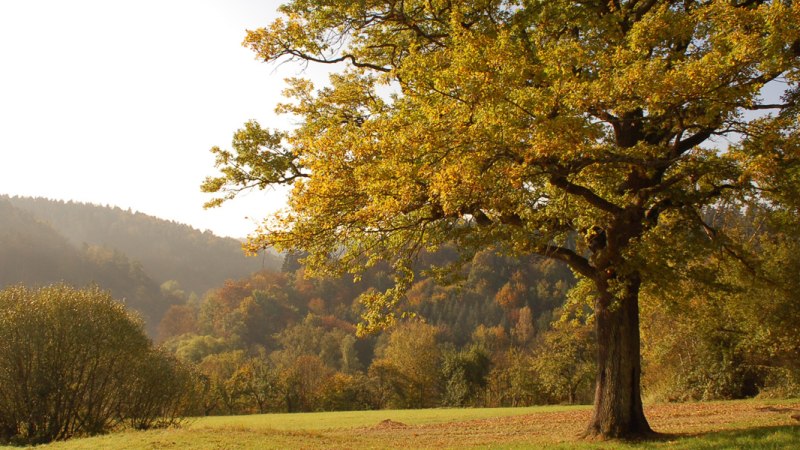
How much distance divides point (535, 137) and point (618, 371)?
24.5 feet

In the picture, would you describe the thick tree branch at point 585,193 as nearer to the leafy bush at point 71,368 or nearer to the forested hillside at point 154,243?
the leafy bush at point 71,368

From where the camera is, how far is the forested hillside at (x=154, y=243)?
175 meters

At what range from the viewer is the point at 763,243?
92.7 feet

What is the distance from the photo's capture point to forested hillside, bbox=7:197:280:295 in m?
175

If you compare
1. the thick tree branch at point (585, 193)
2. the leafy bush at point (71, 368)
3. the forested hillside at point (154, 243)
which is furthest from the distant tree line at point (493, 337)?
the forested hillside at point (154, 243)

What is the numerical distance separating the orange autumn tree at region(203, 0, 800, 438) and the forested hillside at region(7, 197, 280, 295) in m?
161

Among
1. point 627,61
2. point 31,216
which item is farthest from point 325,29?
point 31,216

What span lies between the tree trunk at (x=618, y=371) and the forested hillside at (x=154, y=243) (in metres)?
162

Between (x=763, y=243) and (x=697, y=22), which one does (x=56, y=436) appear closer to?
(x=697, y=22)

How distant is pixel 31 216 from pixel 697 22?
163 meters

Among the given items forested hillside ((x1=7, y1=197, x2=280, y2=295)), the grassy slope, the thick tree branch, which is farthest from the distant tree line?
forested hillside ((x1=7, y1=197, x2=280, y2=295))

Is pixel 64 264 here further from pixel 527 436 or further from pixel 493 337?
pixel 527 436

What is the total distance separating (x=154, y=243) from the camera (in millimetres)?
184000

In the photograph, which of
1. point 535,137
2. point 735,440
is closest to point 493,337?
point 735,440
